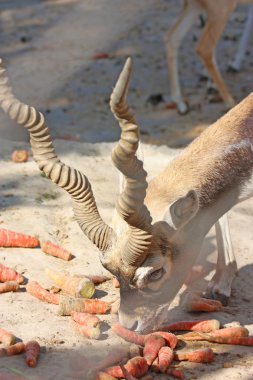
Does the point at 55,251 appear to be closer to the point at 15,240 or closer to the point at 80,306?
the point at 15,240

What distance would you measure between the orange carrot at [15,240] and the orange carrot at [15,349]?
55.0 inches

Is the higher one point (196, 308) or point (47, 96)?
point (196, 308)

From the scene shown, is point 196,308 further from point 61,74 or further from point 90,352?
point 61,74

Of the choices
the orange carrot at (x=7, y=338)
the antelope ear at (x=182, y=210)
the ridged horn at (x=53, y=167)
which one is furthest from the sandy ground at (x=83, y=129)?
the antelope ear at (x=182, y=210)

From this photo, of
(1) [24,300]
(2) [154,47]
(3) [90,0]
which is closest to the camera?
(1) [24,300]

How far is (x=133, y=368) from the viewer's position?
16.0ft

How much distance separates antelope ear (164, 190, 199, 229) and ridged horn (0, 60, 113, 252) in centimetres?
35

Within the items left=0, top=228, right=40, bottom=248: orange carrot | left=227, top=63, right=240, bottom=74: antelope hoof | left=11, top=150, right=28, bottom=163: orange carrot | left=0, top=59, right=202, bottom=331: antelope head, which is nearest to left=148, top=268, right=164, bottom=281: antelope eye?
left=0, top=59, right=202, bottom=331: antelope head

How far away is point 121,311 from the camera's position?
523 centimetres

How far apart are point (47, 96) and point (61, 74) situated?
100 centimetres

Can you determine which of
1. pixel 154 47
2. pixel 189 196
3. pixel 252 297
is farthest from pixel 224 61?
pixel 189 196

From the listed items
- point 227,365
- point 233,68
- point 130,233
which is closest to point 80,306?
point 130,233

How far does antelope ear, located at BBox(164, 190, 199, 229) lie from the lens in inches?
201

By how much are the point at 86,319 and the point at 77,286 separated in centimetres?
46
